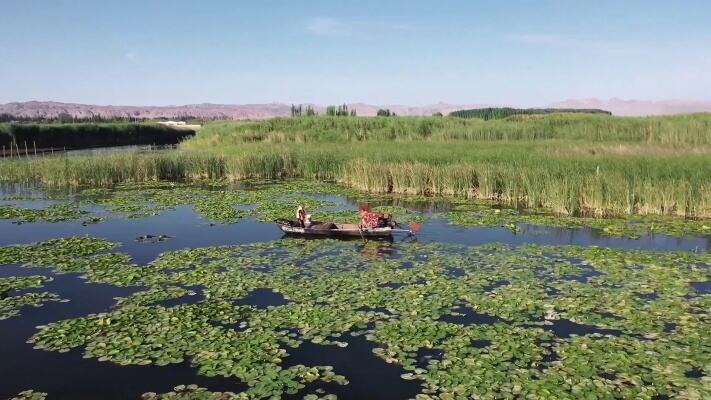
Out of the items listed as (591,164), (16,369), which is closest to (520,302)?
(16,369)

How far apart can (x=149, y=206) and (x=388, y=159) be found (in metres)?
11.5

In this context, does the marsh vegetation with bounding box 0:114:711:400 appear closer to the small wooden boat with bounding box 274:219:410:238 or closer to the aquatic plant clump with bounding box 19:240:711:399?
the aquatic plant clump with bounding box 19:240:711:399

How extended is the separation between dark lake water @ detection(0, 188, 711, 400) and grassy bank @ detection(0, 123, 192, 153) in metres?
32.2

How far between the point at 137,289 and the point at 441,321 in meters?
5.91

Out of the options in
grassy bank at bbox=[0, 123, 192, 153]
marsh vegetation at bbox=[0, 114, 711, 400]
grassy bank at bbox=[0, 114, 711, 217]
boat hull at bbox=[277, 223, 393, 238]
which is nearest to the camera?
marsh vegetation at bbox=[0, 114, 711, 400]

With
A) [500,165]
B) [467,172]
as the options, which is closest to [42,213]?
[467,172]

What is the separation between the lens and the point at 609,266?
1200 cm

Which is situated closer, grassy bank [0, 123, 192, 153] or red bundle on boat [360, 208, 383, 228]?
red bundle on boat [360, 208, 383, 228]

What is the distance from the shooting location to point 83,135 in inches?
2400

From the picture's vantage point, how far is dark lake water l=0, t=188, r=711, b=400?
23.0 ft

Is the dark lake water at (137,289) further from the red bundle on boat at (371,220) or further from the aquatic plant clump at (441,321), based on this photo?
the red bundle on boat at (371,220)

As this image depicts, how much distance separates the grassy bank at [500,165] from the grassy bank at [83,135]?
62.6 ft

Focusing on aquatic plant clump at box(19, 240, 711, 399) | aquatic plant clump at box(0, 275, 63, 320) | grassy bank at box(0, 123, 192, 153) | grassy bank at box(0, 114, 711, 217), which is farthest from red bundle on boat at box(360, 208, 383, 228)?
grassy bank at box(0, 123, 192, 153)

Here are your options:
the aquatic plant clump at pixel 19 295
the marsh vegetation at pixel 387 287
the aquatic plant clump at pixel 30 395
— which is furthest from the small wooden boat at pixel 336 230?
the aquatic plant clump at pixel 30 395
